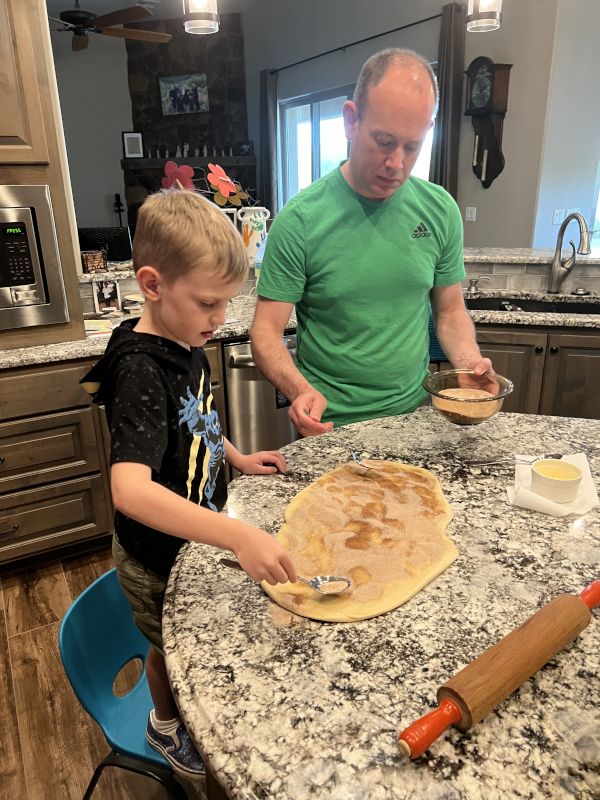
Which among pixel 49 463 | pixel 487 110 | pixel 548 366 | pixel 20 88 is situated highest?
pixel 487 110

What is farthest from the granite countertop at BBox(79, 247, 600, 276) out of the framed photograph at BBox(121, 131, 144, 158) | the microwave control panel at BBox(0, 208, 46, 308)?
the framed photograph at BBox(121, 131, 144, 158)

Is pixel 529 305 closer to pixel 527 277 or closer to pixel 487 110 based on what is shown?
pixel 527 277

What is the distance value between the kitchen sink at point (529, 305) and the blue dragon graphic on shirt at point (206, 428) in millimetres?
2358

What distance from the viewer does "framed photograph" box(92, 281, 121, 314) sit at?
265cm

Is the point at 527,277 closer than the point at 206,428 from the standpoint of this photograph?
No

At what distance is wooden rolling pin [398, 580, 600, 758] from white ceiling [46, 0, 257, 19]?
282 inches

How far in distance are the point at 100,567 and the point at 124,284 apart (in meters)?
1.34

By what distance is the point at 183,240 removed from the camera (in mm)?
859

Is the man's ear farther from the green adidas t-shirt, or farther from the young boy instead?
the young boy

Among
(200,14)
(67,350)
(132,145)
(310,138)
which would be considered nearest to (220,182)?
(200,14)

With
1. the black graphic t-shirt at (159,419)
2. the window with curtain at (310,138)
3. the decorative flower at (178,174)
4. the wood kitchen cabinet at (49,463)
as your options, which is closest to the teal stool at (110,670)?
the black graphic t-shirt at (159,419)

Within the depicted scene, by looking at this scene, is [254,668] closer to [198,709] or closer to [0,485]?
[198,709]

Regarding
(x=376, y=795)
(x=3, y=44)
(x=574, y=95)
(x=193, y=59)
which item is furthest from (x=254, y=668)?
(x=193, y=59)

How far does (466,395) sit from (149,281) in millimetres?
Result: 723
